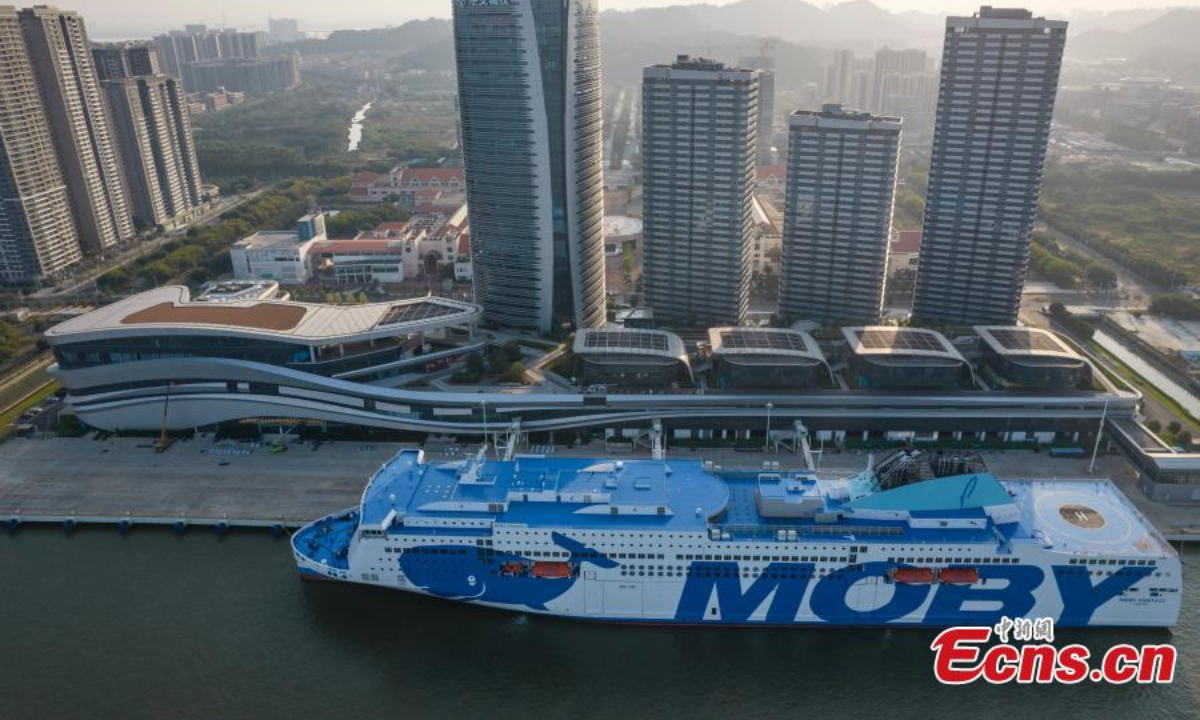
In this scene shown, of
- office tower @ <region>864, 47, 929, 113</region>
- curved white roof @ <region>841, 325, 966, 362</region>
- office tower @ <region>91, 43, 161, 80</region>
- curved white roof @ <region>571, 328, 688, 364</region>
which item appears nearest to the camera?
curved white roof @ <region>841, 325, 966, 362</region>

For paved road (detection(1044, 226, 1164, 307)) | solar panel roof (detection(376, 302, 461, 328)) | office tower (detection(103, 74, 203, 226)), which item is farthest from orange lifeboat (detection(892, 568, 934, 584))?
office tower (detection(103, 74, 203, 226))

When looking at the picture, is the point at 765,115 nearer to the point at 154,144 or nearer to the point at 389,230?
the point at 389,230

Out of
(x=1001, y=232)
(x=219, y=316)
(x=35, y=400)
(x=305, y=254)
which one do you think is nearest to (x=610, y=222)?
(x=305, y=254)

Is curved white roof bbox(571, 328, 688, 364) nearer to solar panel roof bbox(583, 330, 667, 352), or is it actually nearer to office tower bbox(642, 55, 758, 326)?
solar panel roof bbox(583, 330, 667, 352)

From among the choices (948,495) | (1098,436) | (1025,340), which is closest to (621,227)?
(1025,340)

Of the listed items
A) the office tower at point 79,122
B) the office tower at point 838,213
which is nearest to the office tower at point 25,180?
the office tower at point 79,122
